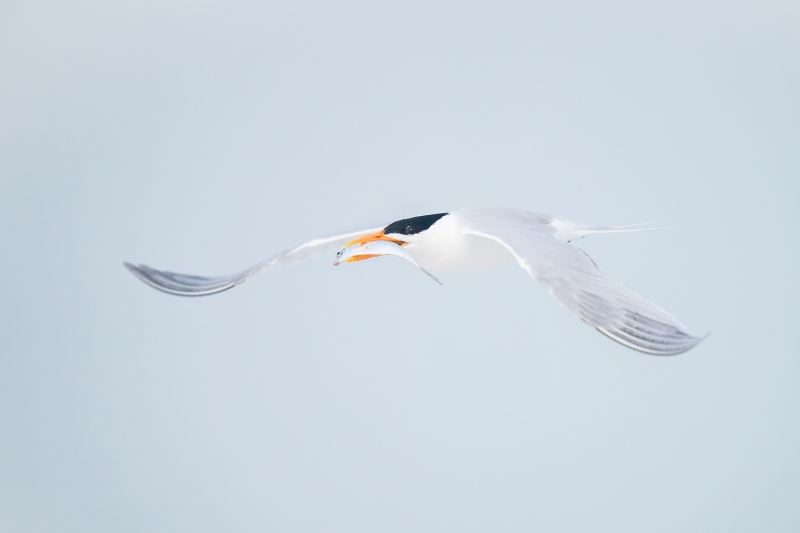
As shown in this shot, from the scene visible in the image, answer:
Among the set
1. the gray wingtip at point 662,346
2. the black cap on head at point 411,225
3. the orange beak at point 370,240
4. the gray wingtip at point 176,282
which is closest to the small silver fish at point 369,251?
the orange beak at point 370,240

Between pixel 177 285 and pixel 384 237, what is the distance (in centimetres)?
132

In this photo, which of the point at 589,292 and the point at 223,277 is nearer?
the point at 589,292

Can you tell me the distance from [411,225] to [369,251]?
35 centimetres

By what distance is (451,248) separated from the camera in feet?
17.8

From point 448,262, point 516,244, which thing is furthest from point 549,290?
point 448,262

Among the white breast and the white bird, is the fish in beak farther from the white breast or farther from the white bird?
the white breast

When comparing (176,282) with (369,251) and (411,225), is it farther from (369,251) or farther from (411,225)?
(411,225)

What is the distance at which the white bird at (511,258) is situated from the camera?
401 centimetres

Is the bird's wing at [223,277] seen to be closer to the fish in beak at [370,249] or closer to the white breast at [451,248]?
the fish in beak at [370,249]

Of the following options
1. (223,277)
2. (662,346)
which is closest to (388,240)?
(223,277)

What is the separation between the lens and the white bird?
401 cm

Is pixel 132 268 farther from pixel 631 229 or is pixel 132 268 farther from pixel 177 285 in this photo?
pixel 631 229

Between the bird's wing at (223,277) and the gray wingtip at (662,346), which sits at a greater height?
the bird's wing at (223,277)

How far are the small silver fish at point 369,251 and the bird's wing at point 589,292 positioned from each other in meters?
0.41
